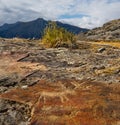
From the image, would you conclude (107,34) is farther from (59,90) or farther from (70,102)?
(70,102)

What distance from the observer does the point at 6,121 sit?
9.41 m

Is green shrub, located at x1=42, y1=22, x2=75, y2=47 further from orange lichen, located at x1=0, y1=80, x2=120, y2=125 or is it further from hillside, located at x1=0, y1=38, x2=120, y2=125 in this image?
orange lichen, located at x1=0, y1=80, x2=120, y2=125

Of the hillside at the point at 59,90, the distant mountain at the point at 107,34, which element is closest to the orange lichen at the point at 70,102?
the hillside at the point at 59,90

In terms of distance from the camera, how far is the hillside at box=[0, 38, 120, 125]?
31.1ft

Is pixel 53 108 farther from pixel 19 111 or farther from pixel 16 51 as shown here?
pixel 16 51

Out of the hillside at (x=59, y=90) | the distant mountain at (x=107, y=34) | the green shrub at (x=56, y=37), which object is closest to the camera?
the hillside at (x=59, y=90)

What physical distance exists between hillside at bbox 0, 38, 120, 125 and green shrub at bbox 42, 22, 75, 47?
418 cm

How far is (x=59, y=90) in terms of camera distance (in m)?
11.2

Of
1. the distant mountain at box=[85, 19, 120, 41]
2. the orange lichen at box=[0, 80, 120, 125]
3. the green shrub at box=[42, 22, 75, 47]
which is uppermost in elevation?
the green shrub at box=[42, 22, 75, 47]

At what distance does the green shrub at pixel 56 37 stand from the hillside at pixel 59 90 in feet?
13.7

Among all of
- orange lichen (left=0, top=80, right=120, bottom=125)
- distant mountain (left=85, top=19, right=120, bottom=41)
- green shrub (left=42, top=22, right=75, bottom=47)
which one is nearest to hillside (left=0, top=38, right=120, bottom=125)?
orange lichen (left=0, top=80, right=120, bottom=125)

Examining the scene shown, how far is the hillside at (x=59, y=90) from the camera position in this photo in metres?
9.49

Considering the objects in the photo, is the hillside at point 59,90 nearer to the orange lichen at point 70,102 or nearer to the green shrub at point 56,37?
the orange lichen at point 70,102

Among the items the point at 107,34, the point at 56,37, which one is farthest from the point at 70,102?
the point at 107,34
